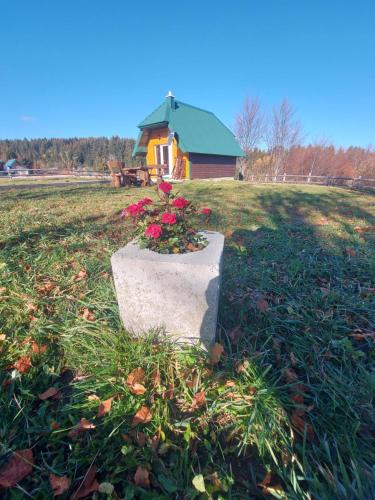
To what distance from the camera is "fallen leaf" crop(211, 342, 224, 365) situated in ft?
5.87

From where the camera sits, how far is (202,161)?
17.7 metres

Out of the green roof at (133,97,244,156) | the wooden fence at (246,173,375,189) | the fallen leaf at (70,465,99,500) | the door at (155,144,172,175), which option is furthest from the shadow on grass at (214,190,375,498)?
the wooden fence at (246,173,375,189)

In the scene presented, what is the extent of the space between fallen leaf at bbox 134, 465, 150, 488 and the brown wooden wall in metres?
17.1

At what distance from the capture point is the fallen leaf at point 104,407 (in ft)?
4.83

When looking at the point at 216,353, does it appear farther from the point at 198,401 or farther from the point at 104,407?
the point at 104,407

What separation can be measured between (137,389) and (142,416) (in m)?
0.17

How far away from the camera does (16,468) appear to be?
4.05 ft

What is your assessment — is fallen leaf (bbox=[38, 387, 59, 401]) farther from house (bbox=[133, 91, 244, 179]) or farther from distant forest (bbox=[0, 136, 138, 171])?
distant forest (bbox=[0, 136, 138, 171])

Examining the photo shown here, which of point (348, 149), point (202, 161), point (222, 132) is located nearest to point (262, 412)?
point (202, 161)

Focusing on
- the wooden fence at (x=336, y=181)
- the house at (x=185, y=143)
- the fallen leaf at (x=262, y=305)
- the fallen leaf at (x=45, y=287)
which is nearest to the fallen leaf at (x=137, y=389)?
the fallen leaf at (x=262, y=305)

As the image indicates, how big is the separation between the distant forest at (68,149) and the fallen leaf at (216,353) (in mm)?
66559

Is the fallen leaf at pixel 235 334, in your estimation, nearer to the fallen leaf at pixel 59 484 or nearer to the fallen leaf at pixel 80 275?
the fallen leaf at pixel 59 484

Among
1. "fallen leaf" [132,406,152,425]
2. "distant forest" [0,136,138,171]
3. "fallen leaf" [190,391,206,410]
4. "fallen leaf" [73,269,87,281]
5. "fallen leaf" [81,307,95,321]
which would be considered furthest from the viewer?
"distant forest" [0,136,138,171]

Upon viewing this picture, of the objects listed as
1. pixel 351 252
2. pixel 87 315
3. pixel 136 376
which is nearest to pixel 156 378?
pixel 136 376
